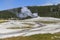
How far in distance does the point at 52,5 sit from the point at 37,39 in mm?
164530

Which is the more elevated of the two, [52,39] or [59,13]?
[52,39]

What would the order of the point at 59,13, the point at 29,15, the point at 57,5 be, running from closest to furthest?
the point at 29,15, the point at 59,13, the point at 57,5

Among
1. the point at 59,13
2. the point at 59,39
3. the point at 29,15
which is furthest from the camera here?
the point at 59,13

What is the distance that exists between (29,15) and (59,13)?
4191 cm

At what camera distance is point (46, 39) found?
101 feet

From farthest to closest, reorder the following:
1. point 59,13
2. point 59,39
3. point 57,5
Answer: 1. point 57,5
2. point 59,13
3. point 59,39

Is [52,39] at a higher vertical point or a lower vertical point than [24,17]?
higher

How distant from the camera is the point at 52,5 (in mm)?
192875

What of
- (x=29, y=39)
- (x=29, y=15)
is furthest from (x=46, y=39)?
(x=29, y=15)

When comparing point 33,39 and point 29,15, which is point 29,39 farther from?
point 29,15

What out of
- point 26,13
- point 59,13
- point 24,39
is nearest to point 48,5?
point 59,13

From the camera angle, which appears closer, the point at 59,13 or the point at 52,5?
the point at 59,13

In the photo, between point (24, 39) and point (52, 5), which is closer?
point (24, 39)

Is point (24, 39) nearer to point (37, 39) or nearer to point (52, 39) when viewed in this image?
point (37, 39)
